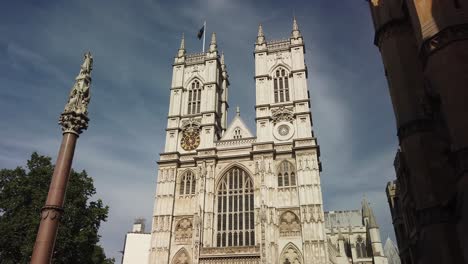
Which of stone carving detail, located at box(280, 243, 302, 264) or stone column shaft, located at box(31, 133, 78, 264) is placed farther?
stone carving detail, located at box(280, 243, 302, 264)

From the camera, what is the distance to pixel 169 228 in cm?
3162

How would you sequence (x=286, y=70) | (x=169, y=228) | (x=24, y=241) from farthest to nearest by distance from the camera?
(x=286, y=70) < (x=169, y=228) < (x=24, y=241)

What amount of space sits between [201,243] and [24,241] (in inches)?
529

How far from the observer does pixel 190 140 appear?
36.5 meters

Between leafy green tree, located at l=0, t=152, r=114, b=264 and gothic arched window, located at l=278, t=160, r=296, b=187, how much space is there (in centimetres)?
1480

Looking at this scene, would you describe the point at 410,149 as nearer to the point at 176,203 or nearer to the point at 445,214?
the point at 445,214

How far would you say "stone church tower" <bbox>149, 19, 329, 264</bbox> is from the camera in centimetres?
2948

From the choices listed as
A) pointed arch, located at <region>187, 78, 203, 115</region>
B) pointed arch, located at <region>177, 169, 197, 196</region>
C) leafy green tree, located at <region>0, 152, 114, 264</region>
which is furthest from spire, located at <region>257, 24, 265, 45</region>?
leafy green tree, located at <region>0, 152, 114, 264</region>

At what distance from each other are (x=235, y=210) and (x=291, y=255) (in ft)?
19.7

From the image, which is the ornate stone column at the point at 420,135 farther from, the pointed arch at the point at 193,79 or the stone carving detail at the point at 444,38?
the pointed arch at the point at 193,79

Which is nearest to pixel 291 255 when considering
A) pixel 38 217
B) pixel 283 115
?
pixel 283 115

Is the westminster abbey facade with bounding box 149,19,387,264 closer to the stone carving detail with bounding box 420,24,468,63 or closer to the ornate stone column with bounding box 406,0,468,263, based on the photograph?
the ornate stone column with bounding box 406,0,468,263

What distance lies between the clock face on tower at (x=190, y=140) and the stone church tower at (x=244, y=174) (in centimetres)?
10

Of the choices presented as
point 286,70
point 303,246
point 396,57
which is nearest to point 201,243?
point 303,246
